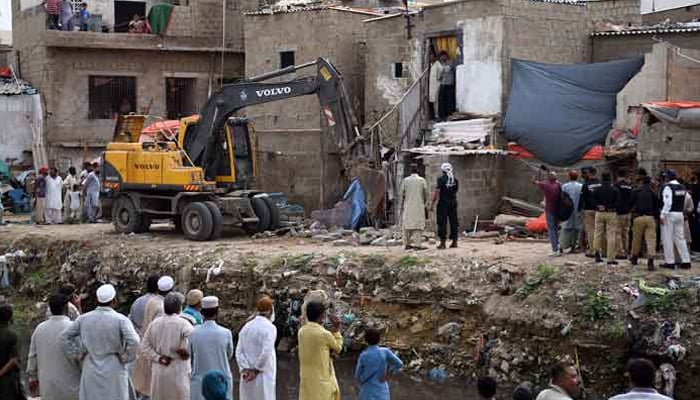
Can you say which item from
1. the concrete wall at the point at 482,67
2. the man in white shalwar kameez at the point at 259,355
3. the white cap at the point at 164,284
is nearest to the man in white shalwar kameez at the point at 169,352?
the man in white shalwar kameez at the point at 259,355

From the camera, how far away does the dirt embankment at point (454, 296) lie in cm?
1382

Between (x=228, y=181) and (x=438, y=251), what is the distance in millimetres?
5459

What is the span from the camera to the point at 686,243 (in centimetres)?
1488

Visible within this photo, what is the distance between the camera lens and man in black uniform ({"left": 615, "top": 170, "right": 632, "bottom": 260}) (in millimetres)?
14948

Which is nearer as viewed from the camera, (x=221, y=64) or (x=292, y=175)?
(x=292, y=175)

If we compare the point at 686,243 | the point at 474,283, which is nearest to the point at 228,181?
the point at 474,283

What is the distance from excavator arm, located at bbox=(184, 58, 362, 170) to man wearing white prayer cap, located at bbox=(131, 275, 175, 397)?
32.1ft

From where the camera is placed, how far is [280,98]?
67.6ft

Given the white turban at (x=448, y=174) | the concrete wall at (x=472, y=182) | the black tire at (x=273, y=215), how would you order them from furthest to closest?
the black tire at (x=273, y=215), the concrete wall at (x=472, y=182), the white turban at (x=448, y=174)

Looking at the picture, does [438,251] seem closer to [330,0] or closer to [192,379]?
[192,379]

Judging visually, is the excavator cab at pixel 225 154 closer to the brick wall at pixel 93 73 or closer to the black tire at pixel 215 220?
the black tire at pixel 215 220

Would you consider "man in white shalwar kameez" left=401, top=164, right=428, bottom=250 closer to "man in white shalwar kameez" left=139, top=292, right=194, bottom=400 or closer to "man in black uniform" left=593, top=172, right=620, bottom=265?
"man in black uniform" left=593, top=172, right=620, bottom=265

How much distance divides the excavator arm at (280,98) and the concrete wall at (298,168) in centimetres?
406

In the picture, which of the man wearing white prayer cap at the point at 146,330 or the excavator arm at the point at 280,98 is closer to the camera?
the man wearing white prayer cap at the point at 146,330
